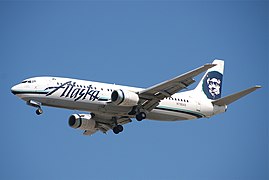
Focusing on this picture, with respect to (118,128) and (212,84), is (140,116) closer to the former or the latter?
(118,128)

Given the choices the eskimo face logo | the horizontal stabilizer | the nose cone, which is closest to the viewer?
the nose cone

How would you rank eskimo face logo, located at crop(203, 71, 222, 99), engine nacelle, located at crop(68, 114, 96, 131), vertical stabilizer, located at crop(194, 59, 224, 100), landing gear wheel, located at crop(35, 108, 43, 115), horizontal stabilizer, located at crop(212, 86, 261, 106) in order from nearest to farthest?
1. landing gear wheel, located at crop(35, 108, 43, 115)
2. horizontal stabilizer, located at crop(212, 86, 261, 106)
3. engine nacelle, located at crop(68, 114, 96, 131)
4. vertical stabilizer, located at crop(194, 59, 224, 100)
5. eskimo face logo, located at crop(203, 71, 222, 99)

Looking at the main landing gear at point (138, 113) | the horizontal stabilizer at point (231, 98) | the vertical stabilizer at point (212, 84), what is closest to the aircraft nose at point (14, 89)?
the main landing gear at point (138, 113)

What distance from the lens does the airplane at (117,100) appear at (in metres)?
48.1

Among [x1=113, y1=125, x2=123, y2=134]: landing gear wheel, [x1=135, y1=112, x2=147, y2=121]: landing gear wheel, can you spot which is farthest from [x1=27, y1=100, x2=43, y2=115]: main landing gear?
[x1=113, y1=125, x2=123, y2=134]: landing gear wheel

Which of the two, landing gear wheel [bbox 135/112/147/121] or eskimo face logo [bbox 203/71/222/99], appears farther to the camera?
eskimo face logo [bbox 203/71/222/99]

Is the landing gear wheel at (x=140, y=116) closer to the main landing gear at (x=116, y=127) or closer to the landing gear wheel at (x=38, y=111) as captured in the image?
the main landing gear at (x=116, y=127)

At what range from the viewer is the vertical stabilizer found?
5744 cm

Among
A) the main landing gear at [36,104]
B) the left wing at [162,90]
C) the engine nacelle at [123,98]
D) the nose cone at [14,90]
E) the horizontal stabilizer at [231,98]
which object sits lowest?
the main landing gear at [36,104]

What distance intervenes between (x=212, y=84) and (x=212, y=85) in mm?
162

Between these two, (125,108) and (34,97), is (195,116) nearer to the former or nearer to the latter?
(125,108)

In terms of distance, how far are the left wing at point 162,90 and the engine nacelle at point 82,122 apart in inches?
260

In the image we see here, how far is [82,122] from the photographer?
55000 millimetres

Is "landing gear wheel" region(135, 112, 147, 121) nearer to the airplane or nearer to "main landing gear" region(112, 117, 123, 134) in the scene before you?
the airplane
